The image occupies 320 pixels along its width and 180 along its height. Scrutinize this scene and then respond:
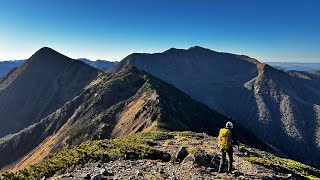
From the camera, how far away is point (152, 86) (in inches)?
4685

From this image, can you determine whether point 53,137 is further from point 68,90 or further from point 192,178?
point 192,178

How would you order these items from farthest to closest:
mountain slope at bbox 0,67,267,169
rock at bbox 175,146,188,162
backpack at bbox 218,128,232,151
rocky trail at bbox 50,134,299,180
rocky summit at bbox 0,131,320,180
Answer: mountain slope at bbox 0,67,267,169 < rock at bbox 175,146,188,162 < rocky summit at bbox 0,131,320,180 < rocky trail at bbox 50,134,299,180 < backpack at bbox 218,128,232,151

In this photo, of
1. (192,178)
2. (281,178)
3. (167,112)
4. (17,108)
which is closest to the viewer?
(192,178)

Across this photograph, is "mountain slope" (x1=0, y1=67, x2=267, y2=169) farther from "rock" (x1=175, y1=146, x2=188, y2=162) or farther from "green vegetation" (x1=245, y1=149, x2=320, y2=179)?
"rock" (x1=175, y1=146, x2=188, y2=162)

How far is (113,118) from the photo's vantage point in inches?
4099

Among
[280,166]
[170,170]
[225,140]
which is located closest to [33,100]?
[280,166]

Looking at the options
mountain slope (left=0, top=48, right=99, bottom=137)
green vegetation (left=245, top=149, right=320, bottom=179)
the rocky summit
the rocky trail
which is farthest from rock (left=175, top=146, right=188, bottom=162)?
mountain slope (left=0, top=48, right=99, bottom=137)

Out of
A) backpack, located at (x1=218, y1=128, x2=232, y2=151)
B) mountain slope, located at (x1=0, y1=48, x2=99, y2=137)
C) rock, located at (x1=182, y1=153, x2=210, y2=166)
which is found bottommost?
mountain slope, located at (x1=0, y1=48, x2=99, y2=137)

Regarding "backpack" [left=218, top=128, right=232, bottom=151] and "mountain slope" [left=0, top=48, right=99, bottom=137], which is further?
"mountain slope" [left=0, top=48, right=99, bottom=137]

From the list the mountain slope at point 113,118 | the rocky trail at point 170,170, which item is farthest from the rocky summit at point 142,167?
the mountain slope at point 113,118

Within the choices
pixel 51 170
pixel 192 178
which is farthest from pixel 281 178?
pixel 51 170

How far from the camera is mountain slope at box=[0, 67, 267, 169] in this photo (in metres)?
92.2

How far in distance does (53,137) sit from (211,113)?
58555 millimetres

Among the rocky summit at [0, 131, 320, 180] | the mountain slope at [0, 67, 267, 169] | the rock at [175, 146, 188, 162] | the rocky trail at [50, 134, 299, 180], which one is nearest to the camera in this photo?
the rocky trail at [50, 134, 299, 180]
